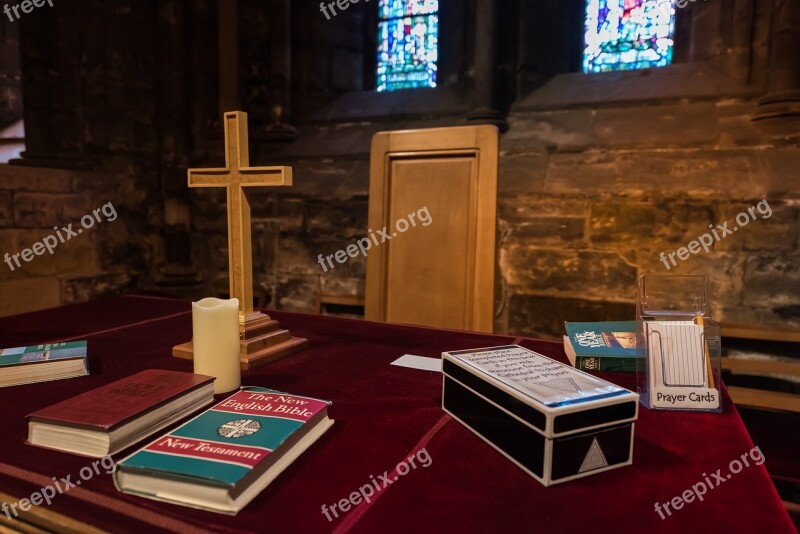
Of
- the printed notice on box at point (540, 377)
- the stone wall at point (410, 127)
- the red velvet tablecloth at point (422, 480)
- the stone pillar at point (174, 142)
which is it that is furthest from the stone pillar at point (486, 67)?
the printed notice on box at point (540, 377)

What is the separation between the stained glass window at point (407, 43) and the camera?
3.72 meters

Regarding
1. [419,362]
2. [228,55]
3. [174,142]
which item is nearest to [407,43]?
[228,55]

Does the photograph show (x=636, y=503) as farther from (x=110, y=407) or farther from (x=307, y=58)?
(x=307, y=58)

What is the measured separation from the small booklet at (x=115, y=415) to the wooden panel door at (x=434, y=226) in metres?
1.05

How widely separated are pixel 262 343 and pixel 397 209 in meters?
0.87

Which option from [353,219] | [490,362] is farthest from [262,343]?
[353,219]

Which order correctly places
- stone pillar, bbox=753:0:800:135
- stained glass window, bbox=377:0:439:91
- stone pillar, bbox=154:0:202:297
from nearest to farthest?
stone pillar, bbox=753:0:800:135, stone pillar, bbox=154:0:202:297, stained glass window, bbox=377:0:439:91

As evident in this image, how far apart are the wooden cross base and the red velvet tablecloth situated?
0.06 meters

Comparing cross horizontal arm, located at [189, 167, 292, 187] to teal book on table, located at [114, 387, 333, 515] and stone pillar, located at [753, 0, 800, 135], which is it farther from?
stone pillar, located at [753, 0, 800, 135]

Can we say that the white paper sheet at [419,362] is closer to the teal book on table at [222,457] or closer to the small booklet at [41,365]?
the teal book on table at [222,457]

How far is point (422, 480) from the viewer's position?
0.70 metres

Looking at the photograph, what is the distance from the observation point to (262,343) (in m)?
1.22

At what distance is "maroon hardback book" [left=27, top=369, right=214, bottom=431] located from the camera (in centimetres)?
76

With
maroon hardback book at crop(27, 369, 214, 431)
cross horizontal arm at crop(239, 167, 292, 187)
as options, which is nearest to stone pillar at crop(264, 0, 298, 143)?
cross horizontal arm at crop(239, 167, 292, 187)
